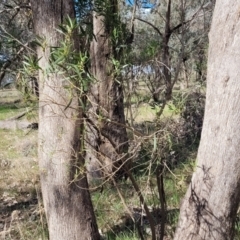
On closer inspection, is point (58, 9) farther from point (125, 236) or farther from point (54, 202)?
point (125, 236)

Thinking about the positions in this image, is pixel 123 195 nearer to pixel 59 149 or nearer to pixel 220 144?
pixel 59 149

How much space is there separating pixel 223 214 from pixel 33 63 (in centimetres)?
134

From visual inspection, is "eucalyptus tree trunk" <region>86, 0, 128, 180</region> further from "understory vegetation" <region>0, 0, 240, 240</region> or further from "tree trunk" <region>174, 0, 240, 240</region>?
"tree trunk" <region>174, 0, 240, 240</region>

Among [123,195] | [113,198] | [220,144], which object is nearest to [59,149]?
[220,144]

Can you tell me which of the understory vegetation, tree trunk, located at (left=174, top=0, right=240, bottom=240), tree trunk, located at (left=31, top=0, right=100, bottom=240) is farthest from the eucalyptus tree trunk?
tree trunk, located at (left=174, top=0, right=240, bottom=240)

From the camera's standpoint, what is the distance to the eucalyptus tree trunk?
2.73 metres

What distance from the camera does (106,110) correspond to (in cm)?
331

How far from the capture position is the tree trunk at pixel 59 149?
283 cm

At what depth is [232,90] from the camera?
228cm

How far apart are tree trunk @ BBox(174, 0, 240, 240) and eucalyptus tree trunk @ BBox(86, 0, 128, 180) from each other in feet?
1.59

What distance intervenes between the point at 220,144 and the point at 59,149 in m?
1.14

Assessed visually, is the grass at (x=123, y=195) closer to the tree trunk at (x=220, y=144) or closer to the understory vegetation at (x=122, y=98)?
the understory vegetation at (x=122, y=98)

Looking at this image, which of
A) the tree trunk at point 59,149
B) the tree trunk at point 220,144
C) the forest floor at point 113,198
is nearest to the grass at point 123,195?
the forest floor at point 113,198

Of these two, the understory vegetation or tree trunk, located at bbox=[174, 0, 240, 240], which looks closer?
tree trunk, located at bbox=[174, 0, 240, 240]
